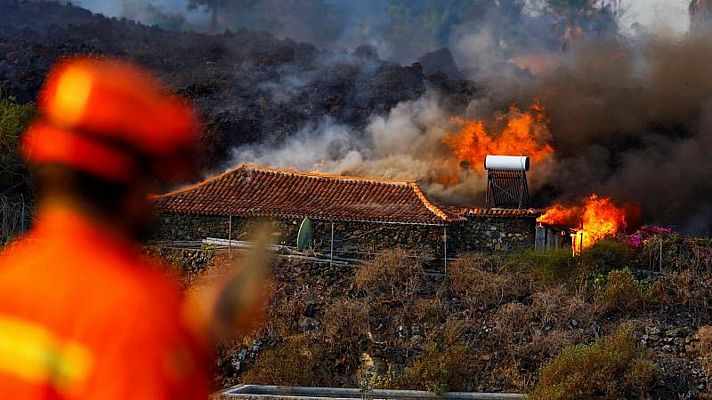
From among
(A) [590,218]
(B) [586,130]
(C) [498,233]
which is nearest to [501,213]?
(C) [498,233]

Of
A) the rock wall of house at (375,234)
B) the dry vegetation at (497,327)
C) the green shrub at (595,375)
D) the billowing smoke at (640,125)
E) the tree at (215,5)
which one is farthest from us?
the tree at (215,5)

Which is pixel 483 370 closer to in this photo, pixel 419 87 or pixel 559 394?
pixel 559 394

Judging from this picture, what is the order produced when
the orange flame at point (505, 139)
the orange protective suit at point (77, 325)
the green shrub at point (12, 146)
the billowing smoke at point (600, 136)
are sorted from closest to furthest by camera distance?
the orange protective suit at point (77, 325), the green shrub at point (12, 146), the billowing smoke at point (600, 136), the orange flame at point (505, 139)

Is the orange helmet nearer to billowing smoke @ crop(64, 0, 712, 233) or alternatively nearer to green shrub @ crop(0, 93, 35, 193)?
green shrub @ crop(0, 93, 35, 193)

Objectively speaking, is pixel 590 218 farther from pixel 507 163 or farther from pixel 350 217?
pixel 350 217

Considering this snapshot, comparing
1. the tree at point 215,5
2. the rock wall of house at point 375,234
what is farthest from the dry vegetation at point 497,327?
the tree at point 215,5

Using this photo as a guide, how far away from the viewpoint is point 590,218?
2527 cm

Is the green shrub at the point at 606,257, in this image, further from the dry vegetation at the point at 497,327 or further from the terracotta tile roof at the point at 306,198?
the terracotta tile roof at the point at 306,198

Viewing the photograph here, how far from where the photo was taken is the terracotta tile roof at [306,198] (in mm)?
22500

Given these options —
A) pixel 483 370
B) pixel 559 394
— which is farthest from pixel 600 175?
pixel 559 394

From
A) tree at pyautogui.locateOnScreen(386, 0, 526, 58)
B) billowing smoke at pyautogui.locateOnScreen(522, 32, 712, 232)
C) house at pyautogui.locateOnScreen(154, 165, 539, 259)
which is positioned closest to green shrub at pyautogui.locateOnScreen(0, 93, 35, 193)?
house at pyautogui.locateOnScreen(154, 165, 539, 259)

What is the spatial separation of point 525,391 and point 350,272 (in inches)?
234

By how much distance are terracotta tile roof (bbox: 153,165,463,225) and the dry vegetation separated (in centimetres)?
134

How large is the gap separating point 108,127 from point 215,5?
5786 cm
